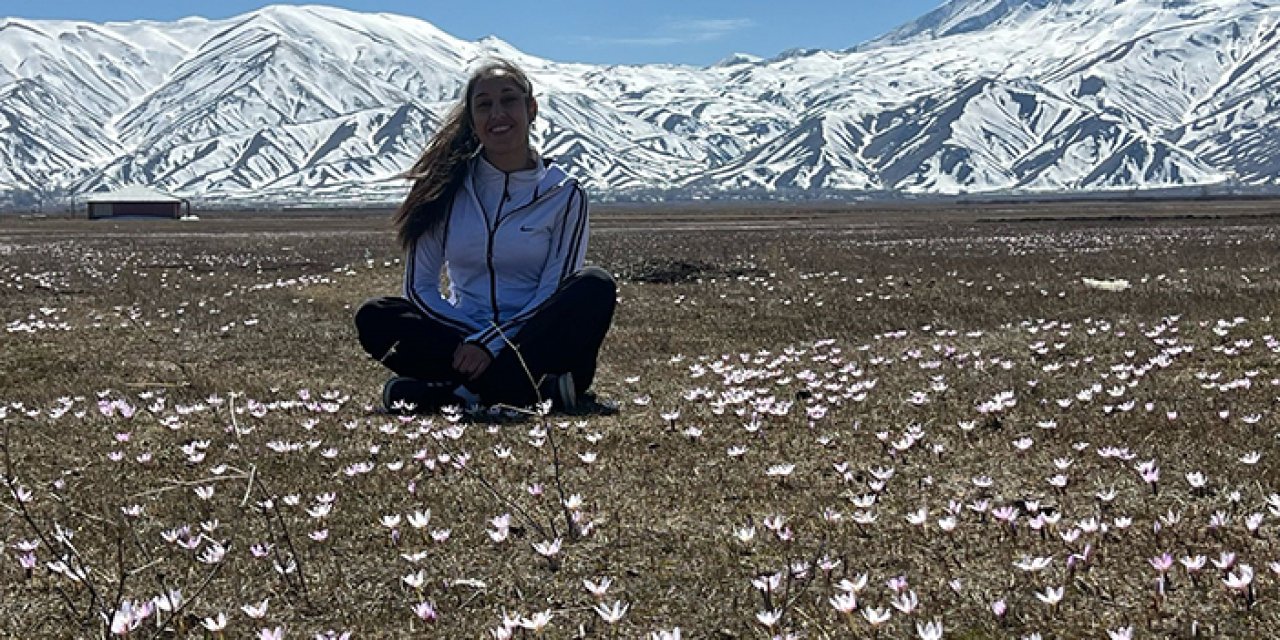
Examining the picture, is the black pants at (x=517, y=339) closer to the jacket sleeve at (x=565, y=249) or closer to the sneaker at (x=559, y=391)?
the sneaker at (x=559, y=391)

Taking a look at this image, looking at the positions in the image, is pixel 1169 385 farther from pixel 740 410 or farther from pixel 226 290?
pixel 226 290

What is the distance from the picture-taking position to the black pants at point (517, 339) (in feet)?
25.2

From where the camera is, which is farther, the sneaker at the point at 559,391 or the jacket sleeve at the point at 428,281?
the jacket sleeve at the point at 428,281

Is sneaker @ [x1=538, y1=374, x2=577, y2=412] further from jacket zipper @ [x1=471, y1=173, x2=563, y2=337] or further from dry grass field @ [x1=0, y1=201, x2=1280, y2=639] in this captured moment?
jacket zipper @ [x1=471, y1=173, x2=563, y2=337]

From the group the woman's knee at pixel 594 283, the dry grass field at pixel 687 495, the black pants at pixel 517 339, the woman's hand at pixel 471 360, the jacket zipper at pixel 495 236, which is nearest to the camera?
the dry grass field at pixel 687 495

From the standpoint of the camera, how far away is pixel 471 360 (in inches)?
290

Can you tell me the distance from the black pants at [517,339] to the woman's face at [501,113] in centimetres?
104

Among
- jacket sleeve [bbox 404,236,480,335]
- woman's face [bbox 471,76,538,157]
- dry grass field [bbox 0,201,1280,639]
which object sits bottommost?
dry grass field [bbox 0,201,1280,639]

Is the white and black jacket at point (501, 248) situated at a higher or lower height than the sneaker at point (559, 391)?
higher

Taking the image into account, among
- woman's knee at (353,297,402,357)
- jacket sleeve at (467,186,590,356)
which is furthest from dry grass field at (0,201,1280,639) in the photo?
jacket sleeve at (467,186,590,356)

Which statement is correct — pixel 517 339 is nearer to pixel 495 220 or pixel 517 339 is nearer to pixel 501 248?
pixel 501 248

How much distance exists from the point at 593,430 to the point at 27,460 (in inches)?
132

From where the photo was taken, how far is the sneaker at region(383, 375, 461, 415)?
793 centimetres

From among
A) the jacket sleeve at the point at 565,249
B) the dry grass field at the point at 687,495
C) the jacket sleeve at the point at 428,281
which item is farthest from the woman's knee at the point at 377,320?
the jacket sleeve at the point at 565,249
